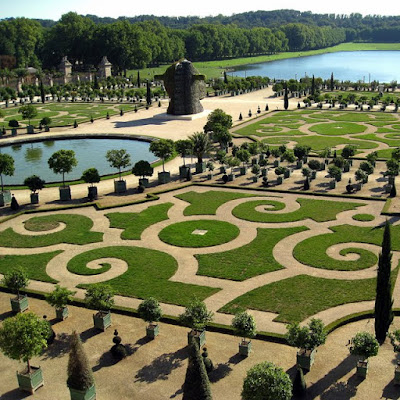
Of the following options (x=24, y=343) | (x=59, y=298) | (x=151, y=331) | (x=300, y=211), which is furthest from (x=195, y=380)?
(x=300, y=211)

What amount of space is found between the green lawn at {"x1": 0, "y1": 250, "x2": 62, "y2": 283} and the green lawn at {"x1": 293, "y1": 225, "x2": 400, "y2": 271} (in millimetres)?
18706

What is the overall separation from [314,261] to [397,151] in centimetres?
2986

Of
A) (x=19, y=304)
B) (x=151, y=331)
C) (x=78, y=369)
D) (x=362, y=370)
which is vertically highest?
(x=78, y=369)

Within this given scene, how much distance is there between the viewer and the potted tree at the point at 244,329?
28.7 metres

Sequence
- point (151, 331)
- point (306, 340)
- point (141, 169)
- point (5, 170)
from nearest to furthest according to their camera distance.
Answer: point (306, 340) < point (151, 331) < point (5, 170) < point (141, 169)

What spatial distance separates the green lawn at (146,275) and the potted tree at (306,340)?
8722 mm

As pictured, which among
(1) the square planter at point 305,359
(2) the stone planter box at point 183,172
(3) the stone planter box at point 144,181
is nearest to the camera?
(1) the square planter at point 305,359

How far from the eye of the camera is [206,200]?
55.1m

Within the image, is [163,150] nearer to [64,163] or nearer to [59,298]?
[64,163]

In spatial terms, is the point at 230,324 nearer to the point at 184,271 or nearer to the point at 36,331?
the point at 184,271

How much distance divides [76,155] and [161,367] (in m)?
54.5

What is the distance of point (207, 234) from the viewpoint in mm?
45719

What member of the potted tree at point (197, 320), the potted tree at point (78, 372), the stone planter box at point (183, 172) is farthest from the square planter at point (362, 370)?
the stone planter box at point (183, 172)

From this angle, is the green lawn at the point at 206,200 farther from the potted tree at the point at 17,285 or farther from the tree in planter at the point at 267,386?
the tree in planter at the point at 267,386
